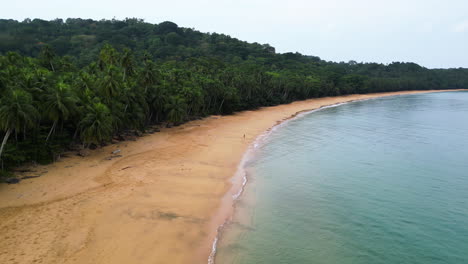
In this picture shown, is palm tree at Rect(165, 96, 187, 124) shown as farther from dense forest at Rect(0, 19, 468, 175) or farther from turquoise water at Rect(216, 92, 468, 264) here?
turquoise water at Rect(216, 92, 468, 264)

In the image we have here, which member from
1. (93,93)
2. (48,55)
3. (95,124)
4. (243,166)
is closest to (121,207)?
(95,124)

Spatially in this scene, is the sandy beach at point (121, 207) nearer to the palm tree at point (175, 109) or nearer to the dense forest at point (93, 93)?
the dense forest at point (93, 93)

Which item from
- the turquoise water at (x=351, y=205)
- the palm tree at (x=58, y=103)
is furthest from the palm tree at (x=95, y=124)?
the turquoise water at (x=351, y=205)

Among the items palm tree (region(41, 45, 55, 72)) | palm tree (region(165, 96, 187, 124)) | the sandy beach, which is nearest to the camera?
the sandy beach

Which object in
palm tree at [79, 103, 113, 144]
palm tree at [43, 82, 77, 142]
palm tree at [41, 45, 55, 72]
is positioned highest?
palm tree at [41, 45, 55, 72]

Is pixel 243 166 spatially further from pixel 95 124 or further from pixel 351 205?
pixel 95 124

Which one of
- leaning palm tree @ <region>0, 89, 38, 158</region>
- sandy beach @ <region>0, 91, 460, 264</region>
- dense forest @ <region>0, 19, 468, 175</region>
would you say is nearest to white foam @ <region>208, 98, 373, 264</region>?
sandy beach @ <region>0, 91, 460, 264</region>
